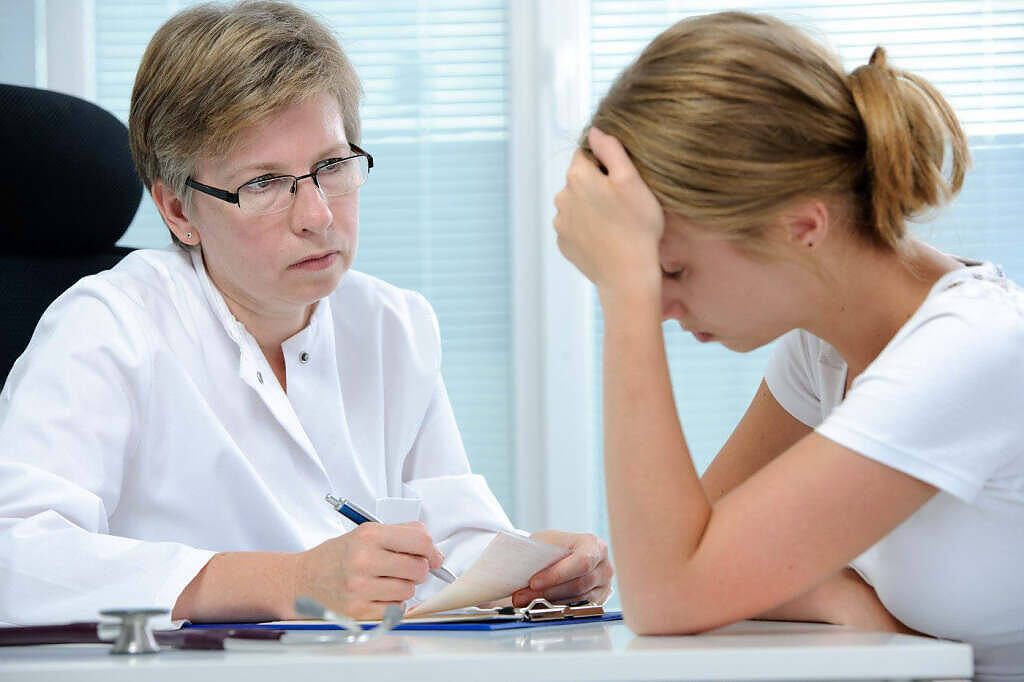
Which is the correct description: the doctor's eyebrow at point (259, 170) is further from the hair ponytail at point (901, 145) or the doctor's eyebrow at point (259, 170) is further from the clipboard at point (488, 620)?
the hair ponytail at point (901, 145)

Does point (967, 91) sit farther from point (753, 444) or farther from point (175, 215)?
point (175, 215)

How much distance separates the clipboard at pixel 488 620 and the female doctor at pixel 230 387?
0.18ft

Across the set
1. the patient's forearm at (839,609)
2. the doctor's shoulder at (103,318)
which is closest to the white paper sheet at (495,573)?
the patient's forearm at (839,609)

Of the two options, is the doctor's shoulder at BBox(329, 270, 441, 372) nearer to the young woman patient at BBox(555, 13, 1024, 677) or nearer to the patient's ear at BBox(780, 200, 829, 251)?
the young woman patient at BBox(555, 13, 1024, 677)

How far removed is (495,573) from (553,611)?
8cm

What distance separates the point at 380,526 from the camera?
1080 millimetres

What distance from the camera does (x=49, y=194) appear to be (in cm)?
160

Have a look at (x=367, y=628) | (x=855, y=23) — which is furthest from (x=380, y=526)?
(x=855, y=23)

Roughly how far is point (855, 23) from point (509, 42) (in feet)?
2.81

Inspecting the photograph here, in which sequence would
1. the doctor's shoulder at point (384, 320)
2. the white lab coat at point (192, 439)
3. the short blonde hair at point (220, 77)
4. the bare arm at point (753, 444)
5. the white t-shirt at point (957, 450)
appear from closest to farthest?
the white t-shirt at point (957, 450)
the white lab coat at point (192, 439)
the bare arm at point (753, 444)
the short blonde hair at point (220, 77)
the doctor's shoulder at point (384, 320)

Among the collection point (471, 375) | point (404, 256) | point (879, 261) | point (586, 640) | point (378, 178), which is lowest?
point (586, 640)

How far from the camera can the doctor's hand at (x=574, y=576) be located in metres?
1.17

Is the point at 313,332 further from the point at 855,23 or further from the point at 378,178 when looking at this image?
the point at 855,23

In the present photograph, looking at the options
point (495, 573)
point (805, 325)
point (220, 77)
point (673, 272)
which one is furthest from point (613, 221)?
point (220, 77)
